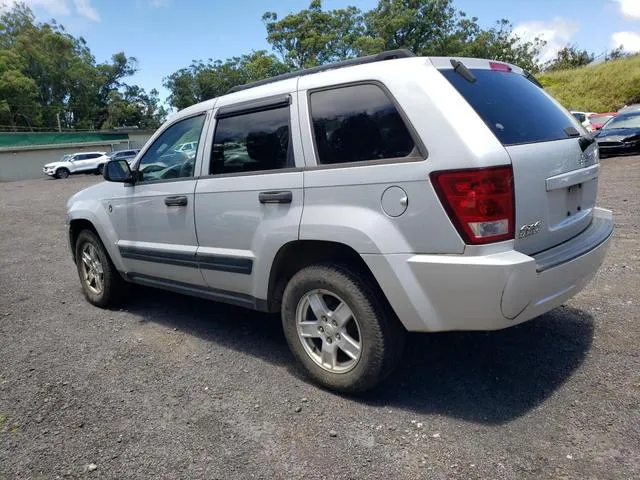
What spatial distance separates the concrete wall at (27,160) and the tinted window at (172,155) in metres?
39.4

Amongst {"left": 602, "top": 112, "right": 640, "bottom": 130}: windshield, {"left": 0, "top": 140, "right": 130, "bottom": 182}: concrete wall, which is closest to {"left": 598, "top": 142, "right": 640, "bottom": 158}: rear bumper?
{"left": 602, "top": 112, "right": 640, "bottom": 130}: windshield

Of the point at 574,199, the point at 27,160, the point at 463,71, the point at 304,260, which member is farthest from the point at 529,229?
the point at 27,160

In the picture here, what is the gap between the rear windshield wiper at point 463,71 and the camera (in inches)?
111

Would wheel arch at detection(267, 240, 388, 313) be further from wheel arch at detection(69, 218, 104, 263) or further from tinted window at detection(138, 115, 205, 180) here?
wheel arch at detection(69, 218, 104, 263)

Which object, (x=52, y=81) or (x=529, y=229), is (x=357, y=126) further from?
(x=52, y=81)

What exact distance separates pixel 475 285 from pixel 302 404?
1.31m

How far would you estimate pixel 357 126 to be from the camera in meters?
2.88

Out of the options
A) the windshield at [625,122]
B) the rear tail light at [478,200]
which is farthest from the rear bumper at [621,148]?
the rear tail light at [478,200]

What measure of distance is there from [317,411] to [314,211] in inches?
47.1

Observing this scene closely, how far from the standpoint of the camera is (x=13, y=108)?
51188mm

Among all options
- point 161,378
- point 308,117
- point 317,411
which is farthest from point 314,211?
point 161,378

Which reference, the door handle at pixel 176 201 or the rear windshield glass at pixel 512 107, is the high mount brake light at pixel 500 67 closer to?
the rear windshield glass at pixel 512 107

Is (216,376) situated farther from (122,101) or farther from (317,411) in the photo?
(122,101)

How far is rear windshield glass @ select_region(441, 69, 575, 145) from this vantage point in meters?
2.67
